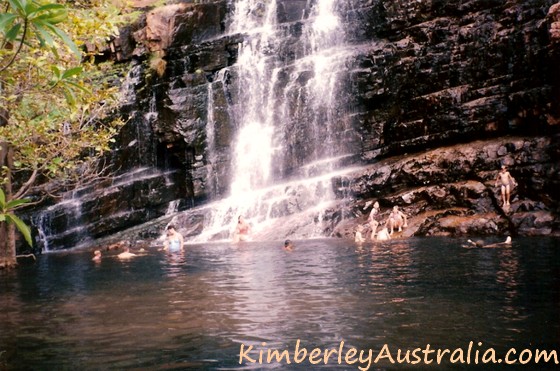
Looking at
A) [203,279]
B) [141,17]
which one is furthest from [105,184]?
[203,279]

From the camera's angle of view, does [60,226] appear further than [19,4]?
Yes

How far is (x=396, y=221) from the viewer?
2417 centimetres

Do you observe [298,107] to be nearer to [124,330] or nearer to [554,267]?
[554,267]

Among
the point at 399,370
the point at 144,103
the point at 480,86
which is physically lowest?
the point at 399,370

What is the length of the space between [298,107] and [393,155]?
263 inches

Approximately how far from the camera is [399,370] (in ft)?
20.9

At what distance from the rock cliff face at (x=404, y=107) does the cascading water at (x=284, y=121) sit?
12.2 inches

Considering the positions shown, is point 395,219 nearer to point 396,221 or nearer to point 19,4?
point 396,221

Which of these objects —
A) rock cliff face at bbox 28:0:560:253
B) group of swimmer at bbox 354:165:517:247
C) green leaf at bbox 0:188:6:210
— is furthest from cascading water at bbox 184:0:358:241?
green leaf at bbox 0:188:6:210

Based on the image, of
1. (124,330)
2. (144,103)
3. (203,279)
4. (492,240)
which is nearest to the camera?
(124,330)

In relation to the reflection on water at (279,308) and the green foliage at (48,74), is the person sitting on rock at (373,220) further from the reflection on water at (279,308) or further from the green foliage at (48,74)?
the green foliage at (48,74)

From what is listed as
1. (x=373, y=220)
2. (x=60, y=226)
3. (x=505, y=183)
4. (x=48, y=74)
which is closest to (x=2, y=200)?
(x=48, y=74)

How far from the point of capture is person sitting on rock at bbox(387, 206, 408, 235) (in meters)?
24.1

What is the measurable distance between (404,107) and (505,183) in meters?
8.16
